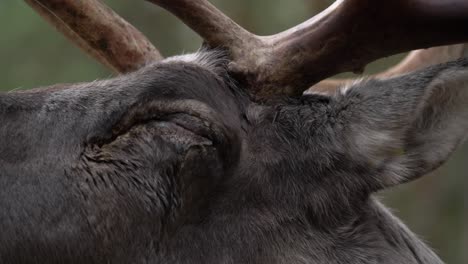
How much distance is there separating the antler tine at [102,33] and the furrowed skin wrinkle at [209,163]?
0.53 m

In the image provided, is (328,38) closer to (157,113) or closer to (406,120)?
(406,120)

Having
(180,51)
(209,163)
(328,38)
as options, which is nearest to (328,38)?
(328,38)

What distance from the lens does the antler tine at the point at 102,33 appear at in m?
4.37

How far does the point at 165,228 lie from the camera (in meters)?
3.68

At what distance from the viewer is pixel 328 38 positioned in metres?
3.85

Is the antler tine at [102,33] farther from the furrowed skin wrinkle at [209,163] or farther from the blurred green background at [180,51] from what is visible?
the blurred green background at [180,51]

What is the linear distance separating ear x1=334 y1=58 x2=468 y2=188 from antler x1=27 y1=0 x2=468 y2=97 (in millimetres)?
115

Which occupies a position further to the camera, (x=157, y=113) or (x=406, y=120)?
(x=406, y=120)

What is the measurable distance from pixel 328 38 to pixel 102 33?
1132mm

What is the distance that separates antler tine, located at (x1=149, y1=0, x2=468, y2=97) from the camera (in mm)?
3721

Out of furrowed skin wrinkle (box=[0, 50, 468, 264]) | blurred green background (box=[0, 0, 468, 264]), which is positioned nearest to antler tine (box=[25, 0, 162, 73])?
furrowed skin wrinkle (box=[0, 50, 468, 264])

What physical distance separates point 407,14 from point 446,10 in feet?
0.46

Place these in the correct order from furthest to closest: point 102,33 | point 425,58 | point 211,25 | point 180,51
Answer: point 180,51, point 425,58, point 102,33, point 211,25

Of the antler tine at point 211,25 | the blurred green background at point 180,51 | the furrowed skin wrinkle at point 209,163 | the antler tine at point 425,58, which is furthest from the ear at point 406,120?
the blurred green background at point 180,51
